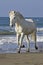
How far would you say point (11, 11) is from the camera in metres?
7.52

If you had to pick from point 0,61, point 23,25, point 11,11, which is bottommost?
point 0,61

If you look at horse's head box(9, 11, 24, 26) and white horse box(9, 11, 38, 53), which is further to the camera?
white horse box(9, 11, 38, 53)

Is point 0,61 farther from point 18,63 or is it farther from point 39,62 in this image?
point 39,62

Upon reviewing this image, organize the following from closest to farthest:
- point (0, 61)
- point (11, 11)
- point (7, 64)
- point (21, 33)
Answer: point (7, 64) → point (0, 61) → point (11, 11) → point (21, 33)

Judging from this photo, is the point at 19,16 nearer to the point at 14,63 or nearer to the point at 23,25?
the point at 23,25

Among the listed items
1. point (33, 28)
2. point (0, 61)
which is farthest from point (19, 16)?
point (0, 61)

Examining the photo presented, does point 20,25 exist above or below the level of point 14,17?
below

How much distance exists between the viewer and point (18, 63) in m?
5.93

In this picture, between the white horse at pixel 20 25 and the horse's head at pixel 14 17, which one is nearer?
the horse's head at pixel 14 17

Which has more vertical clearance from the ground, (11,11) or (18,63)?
(11,11)

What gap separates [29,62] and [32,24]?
267cm

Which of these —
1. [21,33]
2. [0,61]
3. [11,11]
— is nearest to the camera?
[0,61]

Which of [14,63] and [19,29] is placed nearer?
[14,63]

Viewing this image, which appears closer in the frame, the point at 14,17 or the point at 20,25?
the point at 14,17
